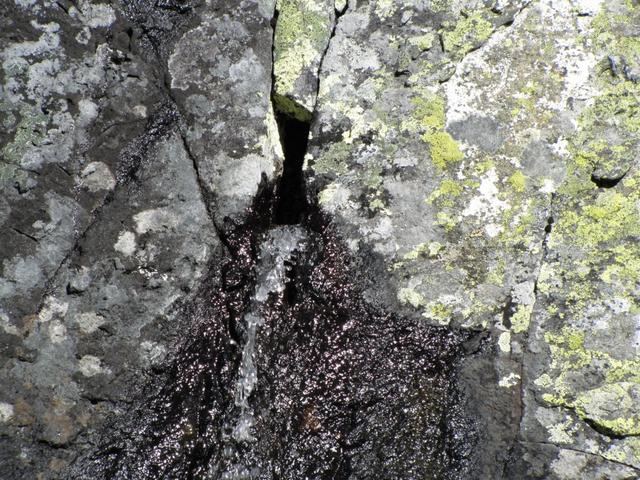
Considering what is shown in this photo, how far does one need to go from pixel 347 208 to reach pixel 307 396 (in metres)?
0.63

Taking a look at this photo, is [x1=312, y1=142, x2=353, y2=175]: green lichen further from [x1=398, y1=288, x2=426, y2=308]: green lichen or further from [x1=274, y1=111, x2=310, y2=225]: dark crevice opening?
[x1=398, y1=288, x2=426, y2=308]: green lichen

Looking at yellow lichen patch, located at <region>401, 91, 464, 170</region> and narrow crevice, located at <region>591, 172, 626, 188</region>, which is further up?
yellow lichen patch, located at <region>401, 91, 464, 170</region>

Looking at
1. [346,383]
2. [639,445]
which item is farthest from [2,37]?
[639,445]

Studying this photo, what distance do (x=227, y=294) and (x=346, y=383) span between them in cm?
48

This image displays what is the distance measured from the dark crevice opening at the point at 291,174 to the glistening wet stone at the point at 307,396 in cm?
19

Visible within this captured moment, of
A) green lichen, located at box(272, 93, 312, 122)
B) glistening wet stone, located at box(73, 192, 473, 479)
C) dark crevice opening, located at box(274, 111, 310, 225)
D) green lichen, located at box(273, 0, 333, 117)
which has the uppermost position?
green lichen, located at box(273, 0, 333, 117)

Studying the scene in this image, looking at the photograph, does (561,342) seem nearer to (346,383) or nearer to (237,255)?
(346,383)

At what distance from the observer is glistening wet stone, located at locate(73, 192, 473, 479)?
1.83 m

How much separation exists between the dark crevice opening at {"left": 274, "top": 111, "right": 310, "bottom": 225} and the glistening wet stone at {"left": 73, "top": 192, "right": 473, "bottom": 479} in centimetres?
19

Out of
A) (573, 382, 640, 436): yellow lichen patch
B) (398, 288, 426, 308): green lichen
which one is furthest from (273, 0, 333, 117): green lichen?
Result: (573, 382, 640, 436): yellow lichen patch

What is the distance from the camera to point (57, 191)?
1909 mm

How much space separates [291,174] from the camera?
7.26 ft

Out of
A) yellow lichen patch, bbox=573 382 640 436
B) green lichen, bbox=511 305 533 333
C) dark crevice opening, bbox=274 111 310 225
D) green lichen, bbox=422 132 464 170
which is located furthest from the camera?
dark crevice opening, bbox=274 111 310 225

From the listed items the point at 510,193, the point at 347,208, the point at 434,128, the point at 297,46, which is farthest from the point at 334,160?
the point at 510,193
